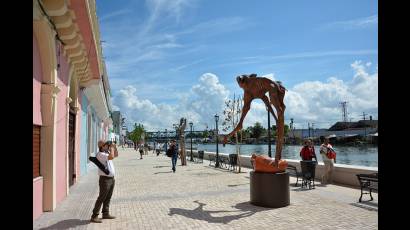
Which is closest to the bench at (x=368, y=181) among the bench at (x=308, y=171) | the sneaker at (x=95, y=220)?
the bench at (x=308, y=171)

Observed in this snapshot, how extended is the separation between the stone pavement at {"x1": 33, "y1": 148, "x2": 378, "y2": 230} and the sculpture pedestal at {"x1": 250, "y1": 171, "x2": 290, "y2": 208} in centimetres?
24

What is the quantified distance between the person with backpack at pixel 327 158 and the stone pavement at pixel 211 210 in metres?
0.75

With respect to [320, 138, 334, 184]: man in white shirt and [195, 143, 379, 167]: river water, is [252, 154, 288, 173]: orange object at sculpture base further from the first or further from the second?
[320, 138, 334, 184]: man in white shirt

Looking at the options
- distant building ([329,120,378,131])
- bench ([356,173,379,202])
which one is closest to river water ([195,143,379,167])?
bench ([356,173,379,202])

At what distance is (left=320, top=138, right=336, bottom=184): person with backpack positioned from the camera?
12.1m

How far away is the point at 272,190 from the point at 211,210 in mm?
1561

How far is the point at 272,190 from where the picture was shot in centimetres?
857

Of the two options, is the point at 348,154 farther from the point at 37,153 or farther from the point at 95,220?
the point at 37,153

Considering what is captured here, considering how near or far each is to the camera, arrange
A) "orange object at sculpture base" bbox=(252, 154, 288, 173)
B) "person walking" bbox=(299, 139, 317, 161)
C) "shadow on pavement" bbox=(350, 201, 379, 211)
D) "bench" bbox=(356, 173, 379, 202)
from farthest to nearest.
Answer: "person walking" bbox=(299, 139, 317, 161) → "orange object at sculpture base" bbox=(252, 154, 288, 173) → "bench" bbox=(356, 173, 379, 202) → "shadow on pavement" bbox=(350, 201, 379, 211)
